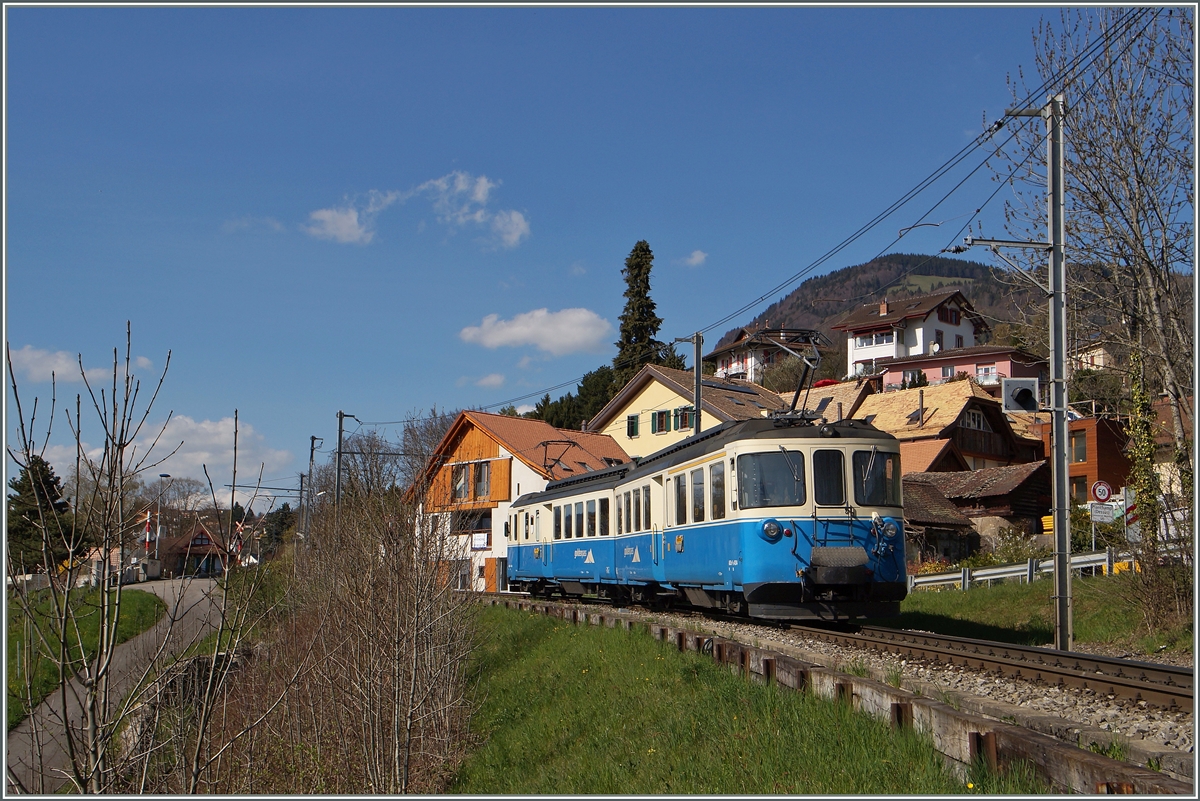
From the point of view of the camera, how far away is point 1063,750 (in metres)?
5.15

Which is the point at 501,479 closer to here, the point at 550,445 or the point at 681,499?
the point at 550,445

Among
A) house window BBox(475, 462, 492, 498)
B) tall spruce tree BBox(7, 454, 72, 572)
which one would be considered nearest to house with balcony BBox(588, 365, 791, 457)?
house window BBox(475, 462, 492, 498)

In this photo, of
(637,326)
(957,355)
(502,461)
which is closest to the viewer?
(502,461)

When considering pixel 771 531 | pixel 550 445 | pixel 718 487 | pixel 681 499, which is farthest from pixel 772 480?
pixel 550 445

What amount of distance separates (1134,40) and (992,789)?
43.4 ft

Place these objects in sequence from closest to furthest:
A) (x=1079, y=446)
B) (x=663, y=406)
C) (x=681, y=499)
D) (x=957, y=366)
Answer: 1. (x=681, y=499)
2. (x=1079, y=446)
3. (x=663, y=406)
4. (x=957, y=366)

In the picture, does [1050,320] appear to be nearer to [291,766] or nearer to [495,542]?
[291,766]

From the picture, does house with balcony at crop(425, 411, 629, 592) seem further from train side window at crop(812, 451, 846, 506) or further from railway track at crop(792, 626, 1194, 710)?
railway track at crop(792, 626, 1194, 710)

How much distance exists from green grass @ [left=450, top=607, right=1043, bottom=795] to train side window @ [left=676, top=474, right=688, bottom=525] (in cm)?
203

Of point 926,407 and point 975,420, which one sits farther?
point 975,420

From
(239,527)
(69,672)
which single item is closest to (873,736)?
(239,527)

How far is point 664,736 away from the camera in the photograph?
893 cm

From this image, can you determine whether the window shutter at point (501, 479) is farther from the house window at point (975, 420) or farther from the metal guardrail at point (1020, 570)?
the house window at point (975, 420)

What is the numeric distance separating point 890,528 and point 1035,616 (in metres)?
5.81
